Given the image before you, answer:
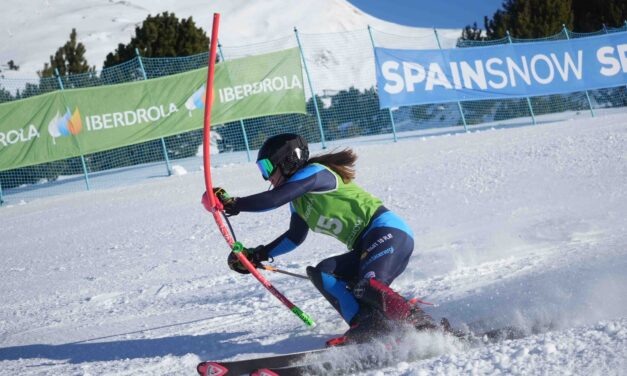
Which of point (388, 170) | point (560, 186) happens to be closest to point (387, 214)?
point (560, 186)

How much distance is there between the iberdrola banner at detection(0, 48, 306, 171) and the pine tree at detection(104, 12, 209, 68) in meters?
8.12

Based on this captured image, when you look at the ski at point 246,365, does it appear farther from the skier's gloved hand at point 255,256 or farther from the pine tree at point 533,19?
the pine tree at point 533,19

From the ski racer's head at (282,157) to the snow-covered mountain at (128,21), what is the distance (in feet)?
192

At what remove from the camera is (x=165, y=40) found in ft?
70.2

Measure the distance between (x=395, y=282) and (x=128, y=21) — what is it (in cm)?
8700

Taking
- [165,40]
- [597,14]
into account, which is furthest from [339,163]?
[597,14]

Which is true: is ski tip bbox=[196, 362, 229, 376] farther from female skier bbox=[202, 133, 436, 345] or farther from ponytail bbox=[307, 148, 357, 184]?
ponytail bbox=[307, 148, 357, 184]

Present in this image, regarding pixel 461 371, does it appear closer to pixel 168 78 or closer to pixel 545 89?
pixel 168 78

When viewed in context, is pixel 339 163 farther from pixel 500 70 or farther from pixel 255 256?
pixel 500 70

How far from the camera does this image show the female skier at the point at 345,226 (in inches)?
159

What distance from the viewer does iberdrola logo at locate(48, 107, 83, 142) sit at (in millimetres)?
12766

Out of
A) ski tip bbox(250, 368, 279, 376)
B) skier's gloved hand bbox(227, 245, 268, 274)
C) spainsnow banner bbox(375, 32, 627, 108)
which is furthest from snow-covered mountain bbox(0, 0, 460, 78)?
ski tip bbox(250, 368, 279, 376)

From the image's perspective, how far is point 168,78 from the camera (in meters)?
13.3

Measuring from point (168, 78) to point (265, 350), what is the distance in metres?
9.64
